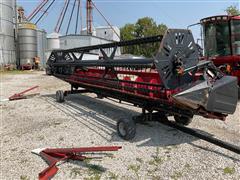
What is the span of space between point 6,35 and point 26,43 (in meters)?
2.40

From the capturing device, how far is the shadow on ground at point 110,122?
4.60 m

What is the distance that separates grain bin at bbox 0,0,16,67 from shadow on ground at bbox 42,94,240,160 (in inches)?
799

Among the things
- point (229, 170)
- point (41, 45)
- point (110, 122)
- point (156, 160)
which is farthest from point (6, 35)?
point (229, 170)

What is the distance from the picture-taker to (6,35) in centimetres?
2744

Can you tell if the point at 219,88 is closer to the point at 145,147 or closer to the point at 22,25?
the point at 145,147

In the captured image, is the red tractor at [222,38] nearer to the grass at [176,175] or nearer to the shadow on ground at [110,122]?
the shadow on ground at [110,122]

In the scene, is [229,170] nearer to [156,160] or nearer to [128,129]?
[156,160]

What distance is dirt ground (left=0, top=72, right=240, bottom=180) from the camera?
11.5 feet

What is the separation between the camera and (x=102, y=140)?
4668mm

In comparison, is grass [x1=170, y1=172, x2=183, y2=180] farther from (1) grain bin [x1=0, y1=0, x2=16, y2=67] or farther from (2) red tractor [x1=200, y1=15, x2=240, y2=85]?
(1) grain bin [x1=0, y1=0, x2=16, y2=67]

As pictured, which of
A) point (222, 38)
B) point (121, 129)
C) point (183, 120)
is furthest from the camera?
point (222, 38)

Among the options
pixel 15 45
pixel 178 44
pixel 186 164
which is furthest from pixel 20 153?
pixel 15 45

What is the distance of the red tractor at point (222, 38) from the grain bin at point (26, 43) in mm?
23085

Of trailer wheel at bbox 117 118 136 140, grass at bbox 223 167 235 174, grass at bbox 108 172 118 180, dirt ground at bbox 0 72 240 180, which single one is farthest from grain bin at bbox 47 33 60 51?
grass at bbox 223 167 235 174
